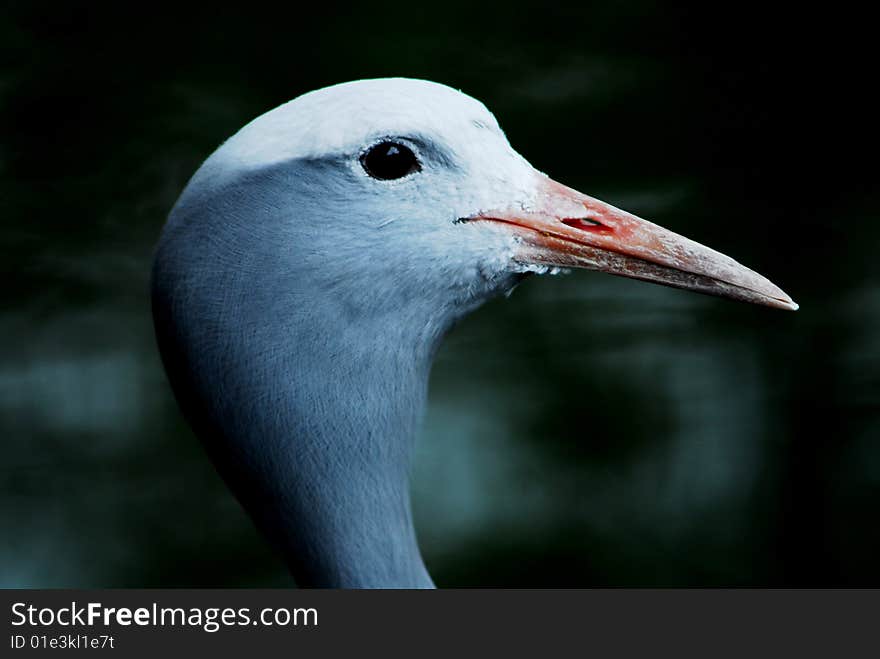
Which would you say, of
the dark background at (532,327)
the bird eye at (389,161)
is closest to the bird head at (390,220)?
the bird eye at (389,161)

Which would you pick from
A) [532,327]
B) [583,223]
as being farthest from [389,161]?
[532,327]

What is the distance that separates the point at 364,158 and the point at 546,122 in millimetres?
1532

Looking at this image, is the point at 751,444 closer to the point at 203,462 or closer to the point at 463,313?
the point at 203,462

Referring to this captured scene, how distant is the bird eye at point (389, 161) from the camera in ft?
3.69

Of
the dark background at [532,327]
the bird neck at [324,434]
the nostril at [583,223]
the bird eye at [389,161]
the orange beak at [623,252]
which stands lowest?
the bird neck at [324,434]

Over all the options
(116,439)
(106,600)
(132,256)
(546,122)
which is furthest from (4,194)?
(106,600)

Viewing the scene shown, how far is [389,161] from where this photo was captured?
1.13m

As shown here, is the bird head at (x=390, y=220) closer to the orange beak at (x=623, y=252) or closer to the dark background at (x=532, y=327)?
the orange beak at (x=623, y=252)

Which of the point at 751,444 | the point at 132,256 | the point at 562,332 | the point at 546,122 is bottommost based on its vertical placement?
the point at 751,444

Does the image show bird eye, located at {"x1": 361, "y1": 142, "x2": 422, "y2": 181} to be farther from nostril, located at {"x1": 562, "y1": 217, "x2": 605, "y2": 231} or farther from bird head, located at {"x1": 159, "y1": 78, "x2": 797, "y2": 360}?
nostril, located at {"x1": 562, "y1": 217, "x2": 605, "y2": 231}

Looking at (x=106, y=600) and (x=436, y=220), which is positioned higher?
(x=436, y=220)

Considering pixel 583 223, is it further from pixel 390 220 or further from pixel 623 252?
pixel 390 220

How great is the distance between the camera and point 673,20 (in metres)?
2.68

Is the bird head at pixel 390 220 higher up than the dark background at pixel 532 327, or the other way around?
the dark background at pixel 532 327
